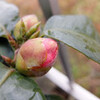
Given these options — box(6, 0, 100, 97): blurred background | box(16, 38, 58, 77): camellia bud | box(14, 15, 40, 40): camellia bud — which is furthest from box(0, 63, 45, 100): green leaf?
box(6, 0, 100, 97): blurred background

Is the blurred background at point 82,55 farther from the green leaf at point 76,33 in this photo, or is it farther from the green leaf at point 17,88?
the green leaf at point 17,88

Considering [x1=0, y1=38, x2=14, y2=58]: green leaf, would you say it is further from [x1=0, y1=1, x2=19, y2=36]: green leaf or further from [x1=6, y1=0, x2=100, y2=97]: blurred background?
[x1=6, y1=0, x2=100, y2=97]: blurred background

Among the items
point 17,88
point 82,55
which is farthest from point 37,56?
point 82,55

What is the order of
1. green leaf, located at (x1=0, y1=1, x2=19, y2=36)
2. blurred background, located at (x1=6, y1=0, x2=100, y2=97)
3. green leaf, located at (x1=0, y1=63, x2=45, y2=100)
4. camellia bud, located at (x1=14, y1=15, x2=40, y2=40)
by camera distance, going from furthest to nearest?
blurred background, located at (x1=6, y1=0, x2=100, y2=97)
green leaf, located at (x1=0, y1=1, x2=19, y2=36)
camellia bud, located at (x1=14, y1=15, x2=40, y2=40)
green leaf, located at (x1=0, y1=63, x2=45, y2=100)

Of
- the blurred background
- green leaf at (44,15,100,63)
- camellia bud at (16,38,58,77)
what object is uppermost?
camellia bud at (16,38,58,77)

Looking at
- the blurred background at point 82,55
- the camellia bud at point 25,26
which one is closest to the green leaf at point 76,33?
the camellia bud at point 25,26

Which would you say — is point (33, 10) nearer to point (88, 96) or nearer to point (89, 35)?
point (88, 96)

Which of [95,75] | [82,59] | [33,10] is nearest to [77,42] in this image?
[95,75]
